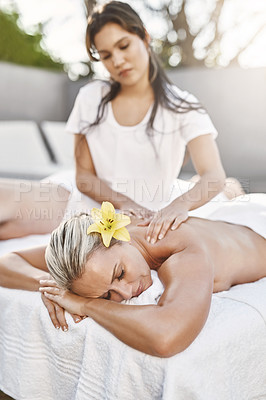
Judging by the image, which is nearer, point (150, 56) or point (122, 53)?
point (122, 53)

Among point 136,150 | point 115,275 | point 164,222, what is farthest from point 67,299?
point 136,150

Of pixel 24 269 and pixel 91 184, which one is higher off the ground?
pixel 91 184

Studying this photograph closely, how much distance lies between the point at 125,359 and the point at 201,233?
0.51m

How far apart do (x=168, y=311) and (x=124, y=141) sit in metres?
1.25

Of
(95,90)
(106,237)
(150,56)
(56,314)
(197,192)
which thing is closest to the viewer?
(106,237)

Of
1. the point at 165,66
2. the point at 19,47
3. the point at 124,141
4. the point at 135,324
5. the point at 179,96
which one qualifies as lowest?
the point at 135,324

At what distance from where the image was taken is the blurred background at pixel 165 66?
12.4ft

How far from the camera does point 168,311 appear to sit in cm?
118

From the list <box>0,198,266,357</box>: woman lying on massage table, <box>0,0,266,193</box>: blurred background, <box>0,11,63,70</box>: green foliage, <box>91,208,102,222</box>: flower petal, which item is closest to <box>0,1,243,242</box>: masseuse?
<box>0,198,266,357</box>: woman lying on massage table

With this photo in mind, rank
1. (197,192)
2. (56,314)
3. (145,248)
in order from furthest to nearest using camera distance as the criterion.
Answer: (197,192) < (145,248) < (56,314)

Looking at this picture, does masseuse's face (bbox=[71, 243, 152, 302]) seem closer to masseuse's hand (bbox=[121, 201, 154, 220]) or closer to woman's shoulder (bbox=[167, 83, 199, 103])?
masseuse's hand (bbox=[121, 201, 154, 220])

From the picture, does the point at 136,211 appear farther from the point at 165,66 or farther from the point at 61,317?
the point at 165,66

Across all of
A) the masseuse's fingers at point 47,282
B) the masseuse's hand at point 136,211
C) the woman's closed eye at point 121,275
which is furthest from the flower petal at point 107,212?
the masseuse's hand at point 136,211

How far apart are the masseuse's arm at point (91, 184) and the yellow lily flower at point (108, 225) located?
2.09ft
